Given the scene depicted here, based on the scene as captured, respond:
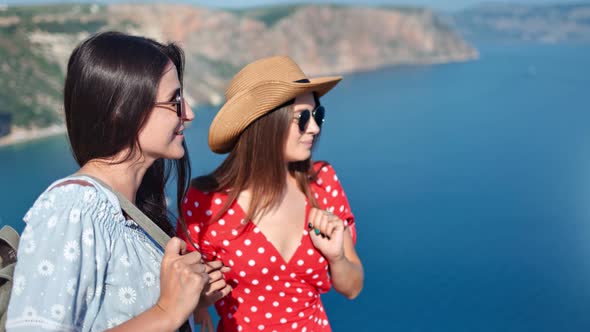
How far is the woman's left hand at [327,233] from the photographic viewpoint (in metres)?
1.38

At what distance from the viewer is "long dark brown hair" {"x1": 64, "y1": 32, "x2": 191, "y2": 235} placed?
36.8 inches

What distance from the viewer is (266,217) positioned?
1547 mm

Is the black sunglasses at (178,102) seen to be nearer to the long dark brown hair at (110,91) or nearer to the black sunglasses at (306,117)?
the long dark brown hair at (110,91)

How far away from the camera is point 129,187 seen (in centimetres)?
105

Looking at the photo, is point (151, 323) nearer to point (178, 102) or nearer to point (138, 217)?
point (138, 217)

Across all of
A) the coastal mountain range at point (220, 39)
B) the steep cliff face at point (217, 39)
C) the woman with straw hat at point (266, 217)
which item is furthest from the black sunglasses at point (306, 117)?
the steep cliff face at point (217, 39)

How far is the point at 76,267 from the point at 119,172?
A: 264 mm

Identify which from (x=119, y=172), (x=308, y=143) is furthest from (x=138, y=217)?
(x=308, y=143)

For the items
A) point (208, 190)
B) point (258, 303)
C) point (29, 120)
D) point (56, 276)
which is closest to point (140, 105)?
point (56, 276)

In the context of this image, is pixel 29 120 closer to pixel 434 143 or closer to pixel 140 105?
pixel 434 143

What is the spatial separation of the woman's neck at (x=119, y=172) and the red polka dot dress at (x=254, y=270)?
0.44m

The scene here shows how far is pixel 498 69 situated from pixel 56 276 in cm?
3572

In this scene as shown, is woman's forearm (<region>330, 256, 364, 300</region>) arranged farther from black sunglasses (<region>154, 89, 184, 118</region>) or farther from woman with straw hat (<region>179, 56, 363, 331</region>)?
black sunglasses (<region>154, 89, 184, 118</region>)

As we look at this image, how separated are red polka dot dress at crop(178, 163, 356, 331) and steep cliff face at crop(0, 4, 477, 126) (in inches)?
717
